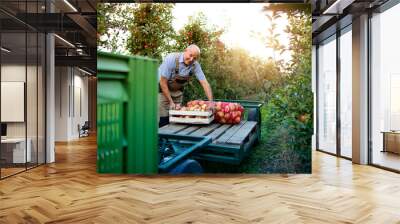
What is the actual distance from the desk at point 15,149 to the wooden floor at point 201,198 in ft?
0.92

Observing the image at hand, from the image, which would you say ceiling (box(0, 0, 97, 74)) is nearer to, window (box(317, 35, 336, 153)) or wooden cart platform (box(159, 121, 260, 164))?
wooden cart platform (box(159, 121, 260, 164))

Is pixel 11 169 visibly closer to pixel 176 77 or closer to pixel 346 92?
pixel 176 77

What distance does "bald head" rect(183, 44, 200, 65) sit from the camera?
18.9 ft

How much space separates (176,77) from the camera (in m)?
5.70

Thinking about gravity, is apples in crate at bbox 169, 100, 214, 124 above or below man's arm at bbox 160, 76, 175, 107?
below

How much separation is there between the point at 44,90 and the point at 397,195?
6.07 m

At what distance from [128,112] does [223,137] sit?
4.47 ft

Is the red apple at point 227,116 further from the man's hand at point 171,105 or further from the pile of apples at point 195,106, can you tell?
the man's hand at point 171,105

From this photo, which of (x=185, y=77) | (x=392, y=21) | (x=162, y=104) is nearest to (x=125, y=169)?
(x=162, y=104)

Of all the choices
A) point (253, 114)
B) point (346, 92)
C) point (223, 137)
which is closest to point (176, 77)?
point (223, 137)

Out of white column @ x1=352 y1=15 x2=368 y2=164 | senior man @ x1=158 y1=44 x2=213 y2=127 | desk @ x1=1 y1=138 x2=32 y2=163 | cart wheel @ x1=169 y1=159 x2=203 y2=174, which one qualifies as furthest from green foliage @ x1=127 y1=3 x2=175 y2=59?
white column @ x1=352 y1=15 x2=368 y2=164

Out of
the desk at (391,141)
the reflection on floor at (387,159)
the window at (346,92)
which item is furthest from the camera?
the window at (346,92)

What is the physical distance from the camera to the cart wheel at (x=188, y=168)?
5.74 meters

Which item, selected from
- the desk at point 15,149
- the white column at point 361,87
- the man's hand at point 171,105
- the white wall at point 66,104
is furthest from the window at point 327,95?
the white wall at point 66,104
